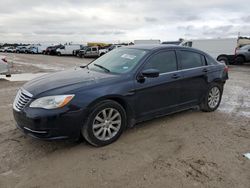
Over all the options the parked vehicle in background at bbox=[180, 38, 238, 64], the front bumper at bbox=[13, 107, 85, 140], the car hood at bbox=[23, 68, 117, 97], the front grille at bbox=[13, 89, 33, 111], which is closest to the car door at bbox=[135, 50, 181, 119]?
the car hood at bbox=[23, 68, 117, 97]

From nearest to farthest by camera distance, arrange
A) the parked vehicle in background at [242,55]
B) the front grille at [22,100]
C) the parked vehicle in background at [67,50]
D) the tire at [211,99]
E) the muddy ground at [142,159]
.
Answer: the muddy ground at [142,159], the front grille at [22,100], the tire at [211,99], the parked vehicle in background at [242,55], the parked vehicle in background at [67,50]

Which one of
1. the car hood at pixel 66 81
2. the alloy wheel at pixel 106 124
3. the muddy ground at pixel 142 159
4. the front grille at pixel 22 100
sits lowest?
the muddy ground at pixel 142 159

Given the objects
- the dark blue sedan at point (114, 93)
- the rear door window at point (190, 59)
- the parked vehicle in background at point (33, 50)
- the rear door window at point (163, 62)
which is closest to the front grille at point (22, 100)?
the dark blue sedan at point (114, 93)

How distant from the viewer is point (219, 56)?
61.7ft

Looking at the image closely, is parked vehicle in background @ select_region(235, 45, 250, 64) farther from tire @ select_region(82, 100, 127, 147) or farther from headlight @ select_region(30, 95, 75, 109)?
headlight @ select_region(30, 95, 75, 109)

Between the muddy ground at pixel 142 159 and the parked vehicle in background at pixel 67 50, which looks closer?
the muddy ground at pixel 142 159

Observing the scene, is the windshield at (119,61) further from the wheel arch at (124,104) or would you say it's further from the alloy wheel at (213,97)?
the alloy wheel at (213,97)

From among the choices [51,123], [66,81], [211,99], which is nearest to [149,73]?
[66,81]

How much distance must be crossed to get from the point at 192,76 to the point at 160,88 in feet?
3.25

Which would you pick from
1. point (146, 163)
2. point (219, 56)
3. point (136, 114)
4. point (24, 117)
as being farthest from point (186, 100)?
point (219, 56)

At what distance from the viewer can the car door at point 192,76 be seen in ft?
15.6

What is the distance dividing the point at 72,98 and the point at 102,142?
0.87m

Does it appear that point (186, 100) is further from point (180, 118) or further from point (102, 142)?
point (102, 142)

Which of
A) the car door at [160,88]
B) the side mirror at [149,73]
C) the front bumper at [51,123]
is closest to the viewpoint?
the front bumper at [51,123]
